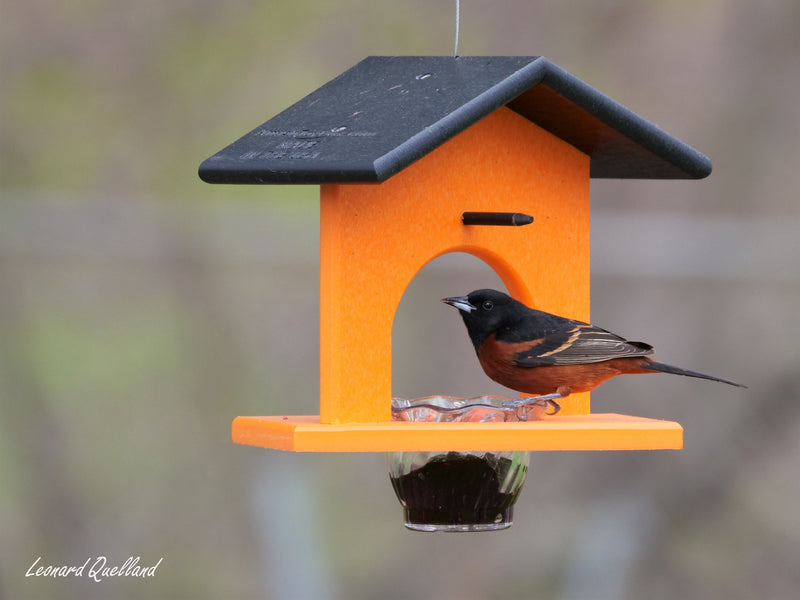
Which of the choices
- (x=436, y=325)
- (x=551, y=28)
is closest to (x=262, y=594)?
(x=436, y=325)

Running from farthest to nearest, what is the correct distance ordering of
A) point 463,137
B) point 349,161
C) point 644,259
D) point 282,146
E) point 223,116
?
point 223,116, point 644,259, point 463,137, point 282,146, point 349,161

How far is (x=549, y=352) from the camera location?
525 centimetres

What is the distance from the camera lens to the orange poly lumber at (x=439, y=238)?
496 centimetres

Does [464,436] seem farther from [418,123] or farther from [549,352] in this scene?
[418,123]

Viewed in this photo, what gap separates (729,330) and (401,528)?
285 cm

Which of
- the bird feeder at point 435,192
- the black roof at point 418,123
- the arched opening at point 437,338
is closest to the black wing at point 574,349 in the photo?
the bird feeder at point 435,192

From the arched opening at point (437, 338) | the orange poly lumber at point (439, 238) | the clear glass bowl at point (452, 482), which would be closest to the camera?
the orange poly lumber at point (439, 238)

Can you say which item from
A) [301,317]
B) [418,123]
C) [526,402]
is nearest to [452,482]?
[526,402]

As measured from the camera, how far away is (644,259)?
10.4 metres

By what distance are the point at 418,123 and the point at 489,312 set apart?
96 cm

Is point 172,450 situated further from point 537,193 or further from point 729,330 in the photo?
point 537,193

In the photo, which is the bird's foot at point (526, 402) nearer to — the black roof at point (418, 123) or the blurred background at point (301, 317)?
the black roof at point (418, 123)

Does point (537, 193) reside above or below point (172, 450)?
above

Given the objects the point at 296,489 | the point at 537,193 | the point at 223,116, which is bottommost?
the point at 296,489
